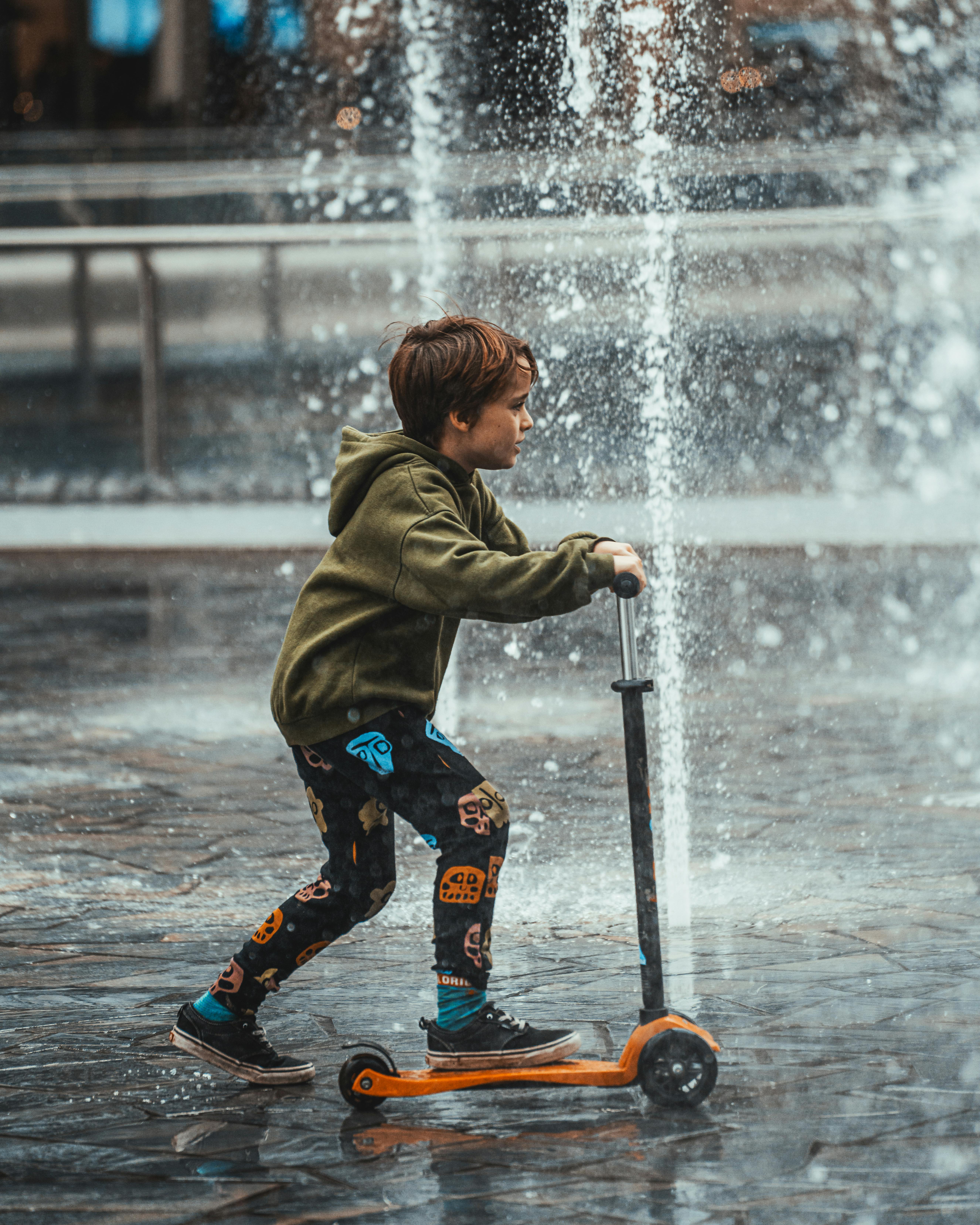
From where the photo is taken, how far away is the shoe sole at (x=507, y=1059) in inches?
97.8

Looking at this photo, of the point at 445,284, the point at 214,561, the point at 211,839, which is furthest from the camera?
the point at 445,284

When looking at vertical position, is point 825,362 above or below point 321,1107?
above

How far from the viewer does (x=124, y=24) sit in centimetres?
1759

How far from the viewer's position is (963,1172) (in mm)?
2154

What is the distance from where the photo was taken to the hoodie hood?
2.52 meters

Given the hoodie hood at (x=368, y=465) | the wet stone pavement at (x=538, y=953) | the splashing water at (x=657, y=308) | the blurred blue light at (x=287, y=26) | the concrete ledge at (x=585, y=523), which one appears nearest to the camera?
the wet stone pavement at (x=538, y=953)

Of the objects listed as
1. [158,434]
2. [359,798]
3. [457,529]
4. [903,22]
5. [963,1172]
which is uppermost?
[903,22]

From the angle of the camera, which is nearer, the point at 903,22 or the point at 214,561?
the point at 214,561

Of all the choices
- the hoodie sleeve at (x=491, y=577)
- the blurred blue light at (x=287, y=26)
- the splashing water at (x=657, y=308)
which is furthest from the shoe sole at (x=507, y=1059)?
the blurred blue light at (x=287, y=26)

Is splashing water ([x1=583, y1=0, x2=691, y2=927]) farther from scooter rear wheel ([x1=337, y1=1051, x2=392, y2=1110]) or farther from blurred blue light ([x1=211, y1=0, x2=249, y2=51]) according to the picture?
blurred blue light ([x1=211, y1=0, x2=249, y2=51])

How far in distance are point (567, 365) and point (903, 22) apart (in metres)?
5.96

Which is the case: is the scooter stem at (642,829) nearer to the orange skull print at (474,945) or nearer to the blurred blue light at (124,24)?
the orange skull print at (474,945)

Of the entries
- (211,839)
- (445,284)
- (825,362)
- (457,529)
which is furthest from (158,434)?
(457,529)

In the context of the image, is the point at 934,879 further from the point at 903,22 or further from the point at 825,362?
the point at 903,22
